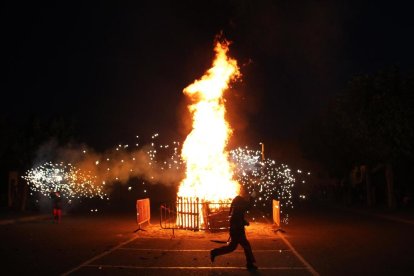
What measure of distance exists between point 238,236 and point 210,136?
11.7 m

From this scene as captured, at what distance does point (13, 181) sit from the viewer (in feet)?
133

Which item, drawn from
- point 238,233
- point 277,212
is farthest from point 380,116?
point 238,233

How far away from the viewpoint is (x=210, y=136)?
80.8 feet

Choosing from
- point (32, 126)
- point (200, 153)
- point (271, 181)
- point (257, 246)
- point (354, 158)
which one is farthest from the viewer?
point (271, 181)

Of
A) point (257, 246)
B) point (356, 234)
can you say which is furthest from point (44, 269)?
point (356, 234)

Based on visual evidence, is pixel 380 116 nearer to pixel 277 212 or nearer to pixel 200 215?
pixel 277 212

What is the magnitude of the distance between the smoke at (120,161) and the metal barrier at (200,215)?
16.0m

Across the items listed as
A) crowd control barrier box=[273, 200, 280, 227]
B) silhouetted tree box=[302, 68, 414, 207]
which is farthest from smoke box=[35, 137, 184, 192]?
crowd control barrier box=[273, 200, 280, 227]

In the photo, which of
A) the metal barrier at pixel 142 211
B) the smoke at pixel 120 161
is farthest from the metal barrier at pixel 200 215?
the smoke at pixel 120 161

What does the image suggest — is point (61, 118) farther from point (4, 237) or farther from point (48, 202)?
point (4, 237)

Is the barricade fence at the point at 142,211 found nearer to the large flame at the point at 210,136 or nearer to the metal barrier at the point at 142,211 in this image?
the metal barrier at the point at 142,211

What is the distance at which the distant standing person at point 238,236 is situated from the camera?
1268 cm

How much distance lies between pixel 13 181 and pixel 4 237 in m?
21.2

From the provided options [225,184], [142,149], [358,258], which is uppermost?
[142,149]
